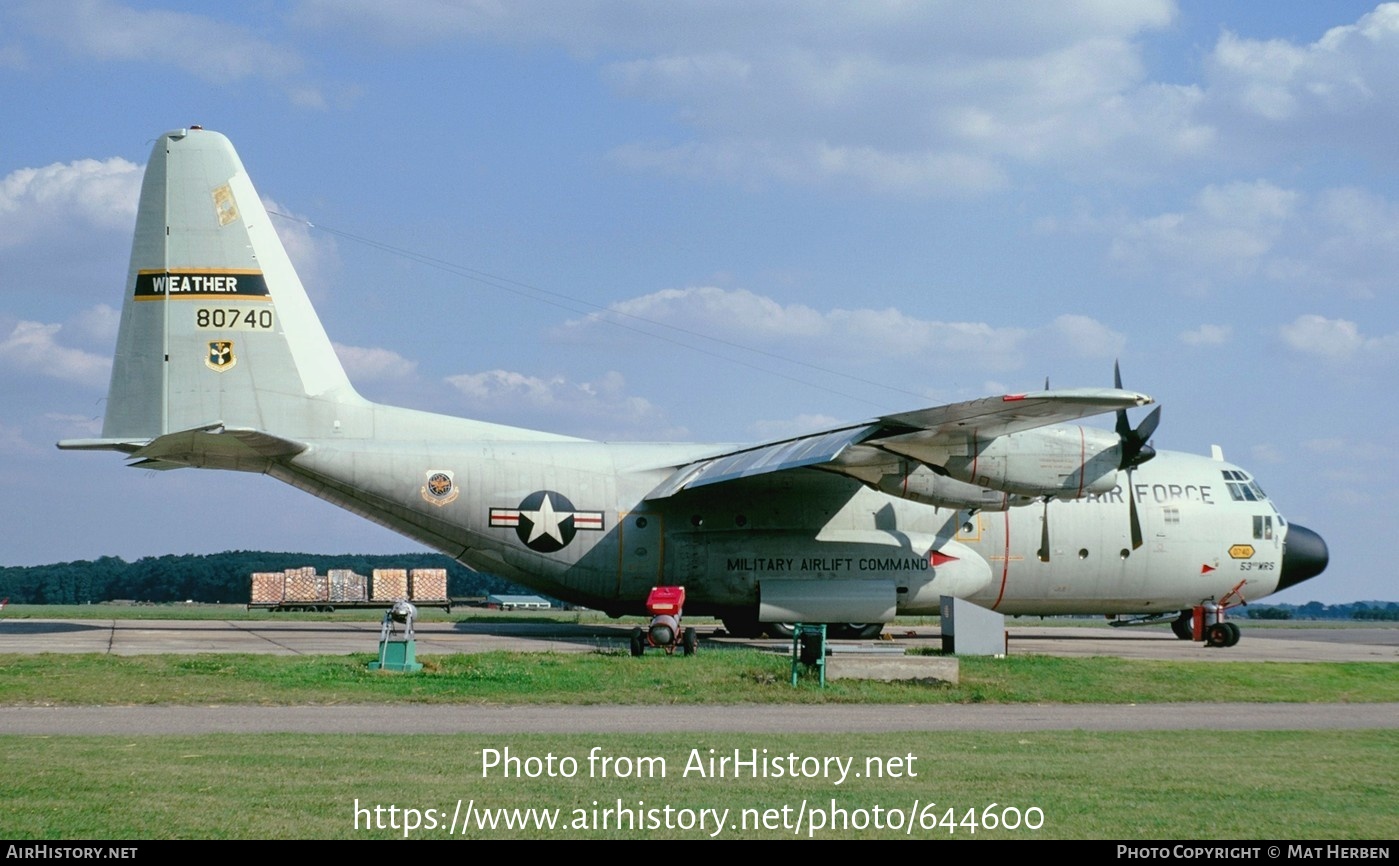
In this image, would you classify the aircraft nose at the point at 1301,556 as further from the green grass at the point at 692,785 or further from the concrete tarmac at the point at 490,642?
the green grass at the point at 692,785

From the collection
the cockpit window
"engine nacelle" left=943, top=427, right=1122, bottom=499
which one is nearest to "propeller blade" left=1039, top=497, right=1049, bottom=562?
"engine nacelle" left=943, top=427, right=1122, bottom=499

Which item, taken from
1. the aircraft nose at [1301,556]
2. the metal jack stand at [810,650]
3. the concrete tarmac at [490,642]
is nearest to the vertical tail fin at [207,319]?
the concrete tarmac at [490,642]

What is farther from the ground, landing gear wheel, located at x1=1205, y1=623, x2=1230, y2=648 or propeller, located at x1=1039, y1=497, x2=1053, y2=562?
propeller, located at x1=1039, y1=497, x2=1053, y2=562

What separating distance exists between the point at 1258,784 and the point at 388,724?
8.81 meters

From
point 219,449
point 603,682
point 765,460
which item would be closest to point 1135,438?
point 765,460

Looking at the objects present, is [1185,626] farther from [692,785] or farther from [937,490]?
[692,785]

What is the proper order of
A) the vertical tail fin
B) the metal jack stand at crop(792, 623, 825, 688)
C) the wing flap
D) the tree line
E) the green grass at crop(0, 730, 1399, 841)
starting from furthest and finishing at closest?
the tree line
the vertical tail fin
the wing flap
the metal jack stand at crop(792, 623, 825, 688)
the green grass at crop(0, 730, 1399, 841)

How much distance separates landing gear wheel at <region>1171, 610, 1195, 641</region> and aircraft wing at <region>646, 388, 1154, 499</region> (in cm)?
1083

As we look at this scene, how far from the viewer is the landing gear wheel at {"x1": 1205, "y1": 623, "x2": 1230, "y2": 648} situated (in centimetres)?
2906

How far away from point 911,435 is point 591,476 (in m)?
7.40

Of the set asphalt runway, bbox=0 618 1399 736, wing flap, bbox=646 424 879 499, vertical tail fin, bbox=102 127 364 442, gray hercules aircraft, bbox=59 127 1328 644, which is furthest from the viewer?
vertical tail fin, bbox=102 127 364 442

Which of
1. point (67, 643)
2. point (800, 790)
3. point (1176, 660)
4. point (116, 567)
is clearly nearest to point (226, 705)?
Result: point (800, 790)

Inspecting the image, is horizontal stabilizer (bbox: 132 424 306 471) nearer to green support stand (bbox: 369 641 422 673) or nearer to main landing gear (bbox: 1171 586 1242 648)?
green support stand (bbox: 369 641 422 673)
